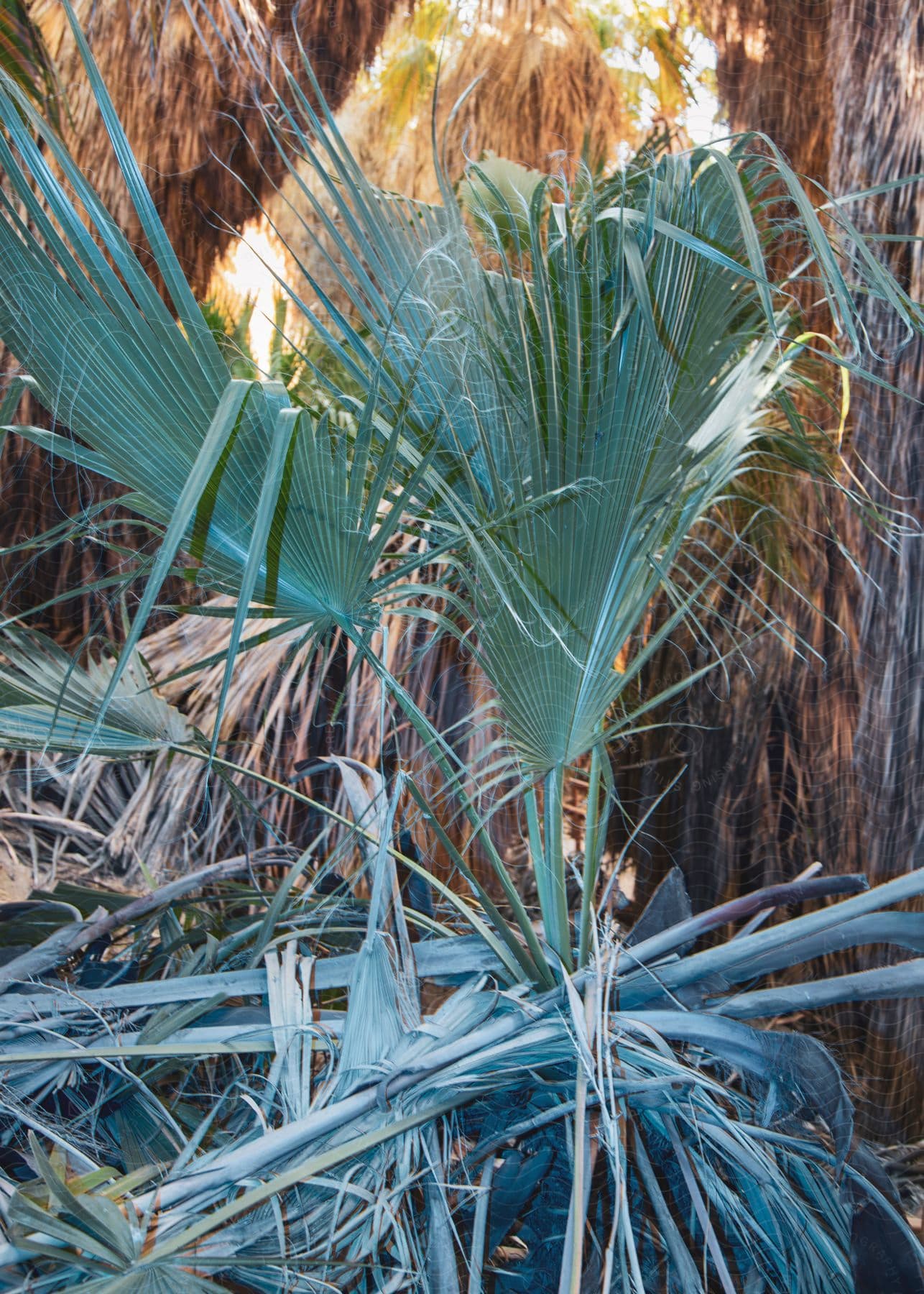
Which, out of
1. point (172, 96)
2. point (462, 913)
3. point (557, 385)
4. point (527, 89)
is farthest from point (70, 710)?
point (527, 89)

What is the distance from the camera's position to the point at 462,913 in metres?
1.25

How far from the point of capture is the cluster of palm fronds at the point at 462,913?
0.93 m

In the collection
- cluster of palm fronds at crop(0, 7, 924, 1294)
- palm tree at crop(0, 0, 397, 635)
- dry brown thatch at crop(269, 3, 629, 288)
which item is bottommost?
cluster of palm fronds at crop(0, 7, 924, 1294)

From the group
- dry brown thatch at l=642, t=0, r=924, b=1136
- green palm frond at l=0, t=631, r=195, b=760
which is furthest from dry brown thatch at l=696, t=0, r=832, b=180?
green palm frond at l=0, t=631, r=195, b=760

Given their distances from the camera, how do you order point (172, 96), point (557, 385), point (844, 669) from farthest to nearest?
1. point (172, 96)
2. point (844, 669)
3. point (557, 385)

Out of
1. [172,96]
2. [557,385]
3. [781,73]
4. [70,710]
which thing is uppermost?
[781,73]

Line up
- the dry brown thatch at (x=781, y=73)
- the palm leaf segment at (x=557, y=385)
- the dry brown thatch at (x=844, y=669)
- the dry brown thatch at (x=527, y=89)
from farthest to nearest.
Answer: the dry brown thatch at (x=527, y=89), the dry brown thatch at (x=781, y=73), the dry brown thatch at (x=844, y=669), the palm leaf segment at (x=557, y=385)

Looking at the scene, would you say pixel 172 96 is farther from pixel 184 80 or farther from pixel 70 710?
pixel 70 710

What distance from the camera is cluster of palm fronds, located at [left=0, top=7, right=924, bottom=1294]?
0.93 meters

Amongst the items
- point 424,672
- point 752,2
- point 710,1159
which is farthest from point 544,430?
point 752,2

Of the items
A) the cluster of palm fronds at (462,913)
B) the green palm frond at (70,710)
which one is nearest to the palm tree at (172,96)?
the green palm frond at (70,710)

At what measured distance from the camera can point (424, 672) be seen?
2039mm

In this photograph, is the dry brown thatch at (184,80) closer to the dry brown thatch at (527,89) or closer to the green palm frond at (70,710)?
the dry brown thatch at (527,89)

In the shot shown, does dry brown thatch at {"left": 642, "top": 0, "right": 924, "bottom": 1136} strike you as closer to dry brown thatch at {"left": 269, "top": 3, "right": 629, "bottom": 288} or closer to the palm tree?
dry brown thatch at {"left": 269, "top": 3, "right": 629, "bottom": 288}
